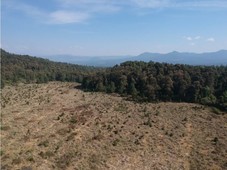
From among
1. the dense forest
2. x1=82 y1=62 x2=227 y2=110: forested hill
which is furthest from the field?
x1=82 y1=62 x2=227 y2=110: forested hill

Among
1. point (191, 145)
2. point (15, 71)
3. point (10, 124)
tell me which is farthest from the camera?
point (15, 71)

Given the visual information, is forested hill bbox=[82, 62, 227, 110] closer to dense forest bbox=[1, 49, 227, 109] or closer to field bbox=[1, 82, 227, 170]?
dense forest bbox=[1, 49, 227, 109]

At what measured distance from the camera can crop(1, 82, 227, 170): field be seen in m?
35.6

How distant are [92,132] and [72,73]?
121 metres

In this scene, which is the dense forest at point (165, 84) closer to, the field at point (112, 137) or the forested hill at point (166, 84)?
the forested hill at point (166, 84)

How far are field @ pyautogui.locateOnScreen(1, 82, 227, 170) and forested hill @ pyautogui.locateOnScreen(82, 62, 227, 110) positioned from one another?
14.7 meters

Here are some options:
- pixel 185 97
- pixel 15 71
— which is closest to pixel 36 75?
pixel 15 71

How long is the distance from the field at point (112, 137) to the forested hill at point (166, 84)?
577 inches

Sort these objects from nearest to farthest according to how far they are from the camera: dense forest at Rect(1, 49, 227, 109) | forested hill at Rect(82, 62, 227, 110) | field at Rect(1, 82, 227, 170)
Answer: field at Rect(1, 82, 227, 170)
dense forest at Rect(1, 49, 227, 109)
forested hill at Rect(82, 62, 227, 110)

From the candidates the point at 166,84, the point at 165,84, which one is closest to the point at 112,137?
the point at 166,84

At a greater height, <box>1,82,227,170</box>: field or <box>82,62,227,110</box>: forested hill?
<box>82,62,227,110</box>: forested hill

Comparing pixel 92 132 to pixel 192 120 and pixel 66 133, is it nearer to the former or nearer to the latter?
pixel 66 133

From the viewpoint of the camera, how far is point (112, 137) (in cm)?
4531

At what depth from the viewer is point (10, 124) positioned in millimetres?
51250
